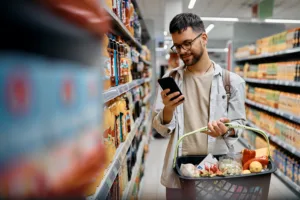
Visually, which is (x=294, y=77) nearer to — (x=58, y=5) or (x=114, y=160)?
(x=114, y=160)

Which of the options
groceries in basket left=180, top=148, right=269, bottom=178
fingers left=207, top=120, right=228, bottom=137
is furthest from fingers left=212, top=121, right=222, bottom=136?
groceries in basket left=180, top=148, right=269, bottom=178

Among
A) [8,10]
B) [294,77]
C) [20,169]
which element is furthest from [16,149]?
[294,77]

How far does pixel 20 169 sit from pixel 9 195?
0.03 meters

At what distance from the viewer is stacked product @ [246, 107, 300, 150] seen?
299cm

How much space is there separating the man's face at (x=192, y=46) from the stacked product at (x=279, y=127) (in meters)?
2.32

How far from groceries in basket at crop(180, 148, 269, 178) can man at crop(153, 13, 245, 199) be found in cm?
24

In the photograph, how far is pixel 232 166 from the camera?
94 centimetres

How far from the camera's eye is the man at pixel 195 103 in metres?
1.30

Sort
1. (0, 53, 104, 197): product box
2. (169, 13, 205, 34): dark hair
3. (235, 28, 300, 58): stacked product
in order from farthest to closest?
(235, 28, 300, 58): stacked product → (169, 13, 205, 34): dark hair → (0, 53, 104, 197): product box

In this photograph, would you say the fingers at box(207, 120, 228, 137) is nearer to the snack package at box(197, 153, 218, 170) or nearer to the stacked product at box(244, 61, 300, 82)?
the snack package at box(197, 153, 218, 170)

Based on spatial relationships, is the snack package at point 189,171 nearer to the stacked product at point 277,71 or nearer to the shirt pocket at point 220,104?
the shirt pocket at point 220,104

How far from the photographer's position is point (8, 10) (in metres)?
0.25

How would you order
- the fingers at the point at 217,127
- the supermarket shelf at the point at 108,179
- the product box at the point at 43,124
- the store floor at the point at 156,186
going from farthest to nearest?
the store floor at the point at 156,186, the fingers at the point at 217,127, the supermarket shelf at the point at 108,179, the product box at the point at 43,124

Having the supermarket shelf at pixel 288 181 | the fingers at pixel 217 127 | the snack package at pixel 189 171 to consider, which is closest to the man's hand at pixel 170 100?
the fingers at pixel 217 127
